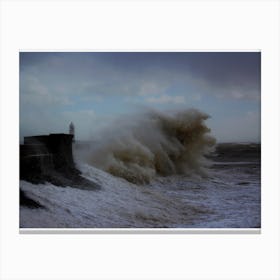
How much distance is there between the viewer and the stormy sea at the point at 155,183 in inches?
173

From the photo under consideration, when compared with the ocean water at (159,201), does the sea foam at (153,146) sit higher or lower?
higher

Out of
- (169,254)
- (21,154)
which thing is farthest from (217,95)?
(21,154)

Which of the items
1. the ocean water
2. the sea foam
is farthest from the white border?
the sea foam

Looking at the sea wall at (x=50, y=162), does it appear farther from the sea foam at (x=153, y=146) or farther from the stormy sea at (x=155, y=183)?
the sea foam at (x=153, y=146)

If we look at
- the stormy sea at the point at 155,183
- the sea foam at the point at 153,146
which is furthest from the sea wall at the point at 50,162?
the sea foam at the point at 153,146

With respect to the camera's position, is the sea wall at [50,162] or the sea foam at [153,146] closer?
the sea wall at [50,162]
